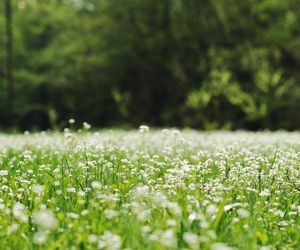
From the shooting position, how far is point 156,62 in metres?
36.4

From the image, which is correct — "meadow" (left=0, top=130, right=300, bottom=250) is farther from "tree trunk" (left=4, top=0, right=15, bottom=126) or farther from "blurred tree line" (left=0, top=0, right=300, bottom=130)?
"tree trunk" (left=4, top=0, right=15, bottom=126)

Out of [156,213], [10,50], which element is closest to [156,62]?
[10,50]

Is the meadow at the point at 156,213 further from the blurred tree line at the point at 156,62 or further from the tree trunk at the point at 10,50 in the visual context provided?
the tree trunk at the point at 10,50

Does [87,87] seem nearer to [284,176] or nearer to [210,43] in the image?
[210,43]

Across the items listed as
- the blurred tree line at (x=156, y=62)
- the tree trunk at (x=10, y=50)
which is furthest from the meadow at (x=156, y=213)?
the tree trunk at (x=10, y=50)

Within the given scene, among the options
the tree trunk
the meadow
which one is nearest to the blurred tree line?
the tree trunk

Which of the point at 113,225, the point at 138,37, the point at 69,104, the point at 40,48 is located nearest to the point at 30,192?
the point at 113,225

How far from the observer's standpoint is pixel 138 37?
37.2 meters

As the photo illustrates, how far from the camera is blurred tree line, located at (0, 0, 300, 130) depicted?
1104 inches

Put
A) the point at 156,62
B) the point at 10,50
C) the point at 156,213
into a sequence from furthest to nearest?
1. the point at 156,62
2. the point at 10,50
3. the point at 156,213

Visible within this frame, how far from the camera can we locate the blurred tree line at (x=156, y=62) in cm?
2805

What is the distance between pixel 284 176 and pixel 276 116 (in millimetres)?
23114

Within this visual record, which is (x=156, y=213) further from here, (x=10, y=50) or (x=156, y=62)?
(x=156, y=62)

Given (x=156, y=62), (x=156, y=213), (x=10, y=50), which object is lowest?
(x=156, y=213)
